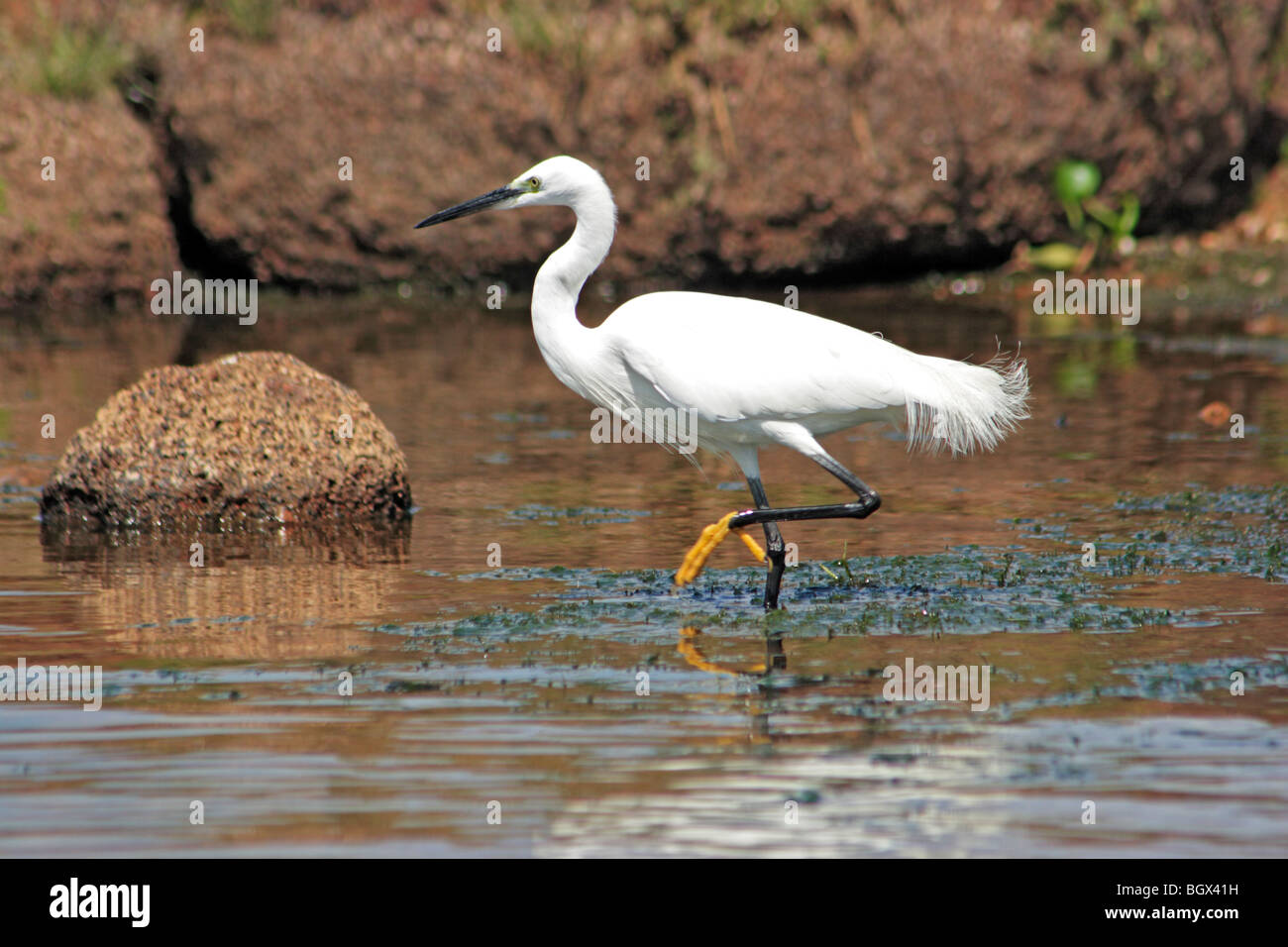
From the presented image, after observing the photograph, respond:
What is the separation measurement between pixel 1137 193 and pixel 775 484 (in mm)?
10986

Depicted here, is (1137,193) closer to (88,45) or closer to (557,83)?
(557,83)

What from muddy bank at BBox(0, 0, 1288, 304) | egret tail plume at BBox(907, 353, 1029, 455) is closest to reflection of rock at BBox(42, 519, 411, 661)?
egret tail plume at BBox(907, 353, 1029, 455)

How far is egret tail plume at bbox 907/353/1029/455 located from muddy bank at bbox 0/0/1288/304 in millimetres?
11430

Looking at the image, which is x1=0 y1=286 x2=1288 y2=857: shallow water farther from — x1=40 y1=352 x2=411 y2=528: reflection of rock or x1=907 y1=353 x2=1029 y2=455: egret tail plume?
x1=907 y1=353 x2=1029 y2=455: egret tail plume

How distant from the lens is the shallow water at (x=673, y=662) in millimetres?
5371

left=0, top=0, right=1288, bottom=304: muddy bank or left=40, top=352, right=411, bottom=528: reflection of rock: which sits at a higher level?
left=0, top=0, right=1288, bottom=304: muddy bank

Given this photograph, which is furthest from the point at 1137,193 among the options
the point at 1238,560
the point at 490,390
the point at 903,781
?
the point at 903,781

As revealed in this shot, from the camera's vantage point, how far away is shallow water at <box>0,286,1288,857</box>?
5.37m

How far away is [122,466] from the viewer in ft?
33.6

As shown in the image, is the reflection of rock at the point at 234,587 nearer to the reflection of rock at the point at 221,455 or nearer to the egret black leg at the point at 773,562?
the reflection of rock at the point at 221,455

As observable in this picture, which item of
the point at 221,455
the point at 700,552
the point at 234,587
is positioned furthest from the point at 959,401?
the point at 221,455

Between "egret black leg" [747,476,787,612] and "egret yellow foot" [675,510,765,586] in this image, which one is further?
"egret yellow foot" [675,510,765,586]

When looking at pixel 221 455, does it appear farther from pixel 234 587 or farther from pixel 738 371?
pixel 738 371

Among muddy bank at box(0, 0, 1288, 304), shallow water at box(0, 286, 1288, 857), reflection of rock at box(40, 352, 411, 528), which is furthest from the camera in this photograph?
muddy bank at box(0, 0, 1288, 304)
